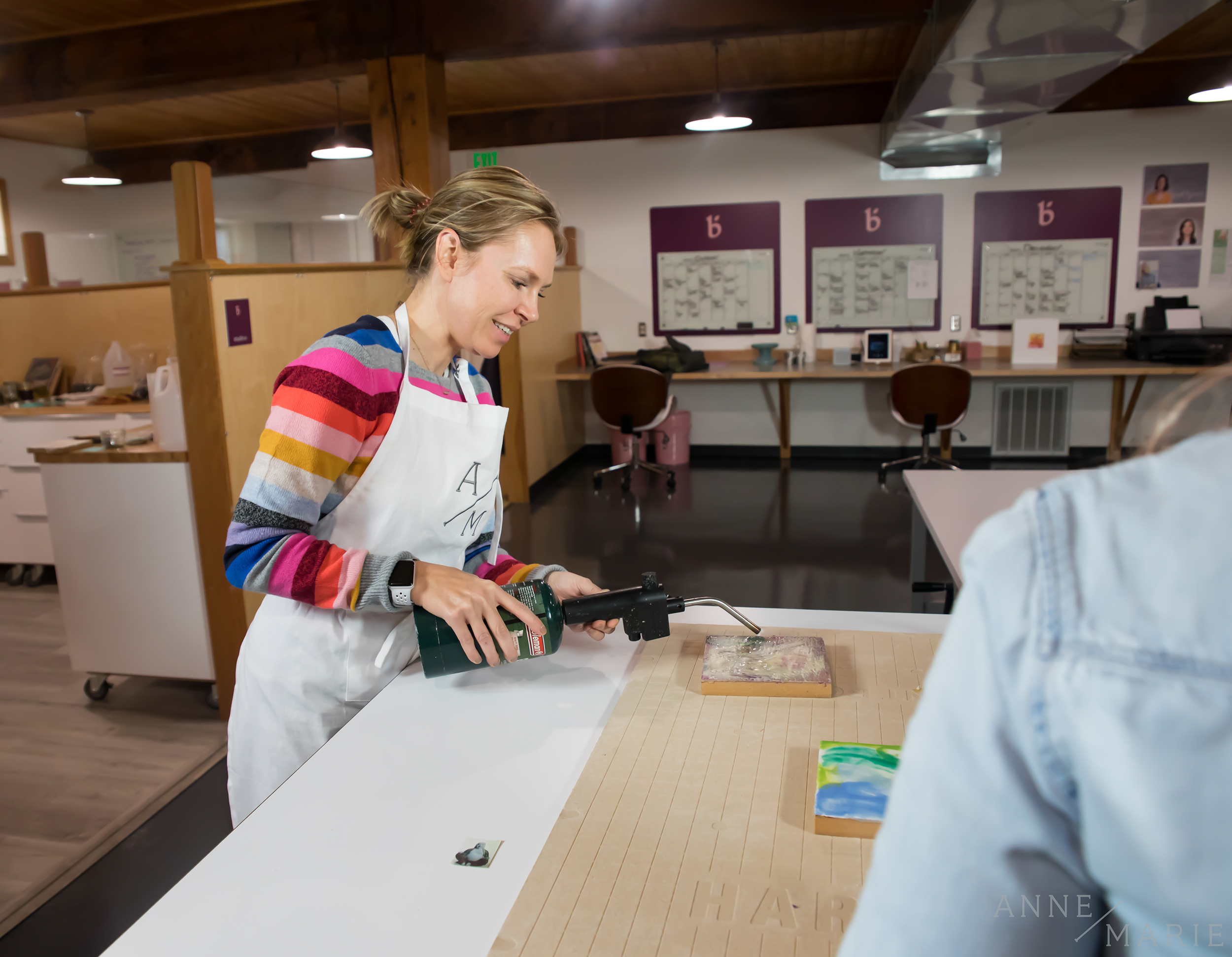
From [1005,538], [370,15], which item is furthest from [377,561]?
[370,15]

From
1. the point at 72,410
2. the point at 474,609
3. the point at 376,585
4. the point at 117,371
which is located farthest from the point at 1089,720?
the point at 117,371

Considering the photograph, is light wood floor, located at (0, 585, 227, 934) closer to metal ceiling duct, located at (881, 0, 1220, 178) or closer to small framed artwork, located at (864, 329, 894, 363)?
metal ceiling duct, located at (881, 0, 1220, 178)

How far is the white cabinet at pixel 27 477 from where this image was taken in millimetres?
4301

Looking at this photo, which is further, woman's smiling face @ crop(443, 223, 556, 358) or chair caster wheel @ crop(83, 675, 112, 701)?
chair caster wheel @ crop(83, 675, 112, 701)

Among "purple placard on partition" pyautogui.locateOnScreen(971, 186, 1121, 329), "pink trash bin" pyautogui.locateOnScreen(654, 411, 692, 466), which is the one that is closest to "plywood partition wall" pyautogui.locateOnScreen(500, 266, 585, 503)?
"pink trash bin" pyautogui.locateOnScreen(654, 411, 692, 466)

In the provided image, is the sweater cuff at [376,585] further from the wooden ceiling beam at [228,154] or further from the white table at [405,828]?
the wooden ceiling beam at [228,154]

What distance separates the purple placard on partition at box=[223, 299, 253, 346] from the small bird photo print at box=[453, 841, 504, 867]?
83.0 inches

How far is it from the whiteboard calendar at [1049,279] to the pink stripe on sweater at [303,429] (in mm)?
6066

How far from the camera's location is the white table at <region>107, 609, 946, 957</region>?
0.79 m

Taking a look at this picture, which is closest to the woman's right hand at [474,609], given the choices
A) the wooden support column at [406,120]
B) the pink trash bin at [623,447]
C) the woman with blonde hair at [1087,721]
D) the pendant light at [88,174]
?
the woman with blonde hair at [1087,721]

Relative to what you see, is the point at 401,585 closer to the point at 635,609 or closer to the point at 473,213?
the point at 635,609

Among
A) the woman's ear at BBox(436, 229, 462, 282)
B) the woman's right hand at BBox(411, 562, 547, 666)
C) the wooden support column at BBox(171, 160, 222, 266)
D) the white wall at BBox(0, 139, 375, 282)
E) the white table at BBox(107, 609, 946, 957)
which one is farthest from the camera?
the white wall at BBox(0, 139, 375, 282)

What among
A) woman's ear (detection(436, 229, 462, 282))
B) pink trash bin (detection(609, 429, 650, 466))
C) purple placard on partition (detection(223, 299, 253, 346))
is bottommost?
pink trash bin (detection(609, 429, 650, 466))

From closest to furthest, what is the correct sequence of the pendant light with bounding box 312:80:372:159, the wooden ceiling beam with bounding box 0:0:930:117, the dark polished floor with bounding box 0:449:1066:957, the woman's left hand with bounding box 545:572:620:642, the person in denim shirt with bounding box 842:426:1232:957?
the person in denim shirt with bounding box 842:426:1232:957
the woman's left hand with bounding box 545:572:620:642
the dark polished floor with bounding box 0:449:1066:957
the wooden ceiling beam with bounding box 0:0:930:117
the pendant light with bounding box 312:80:372:159
